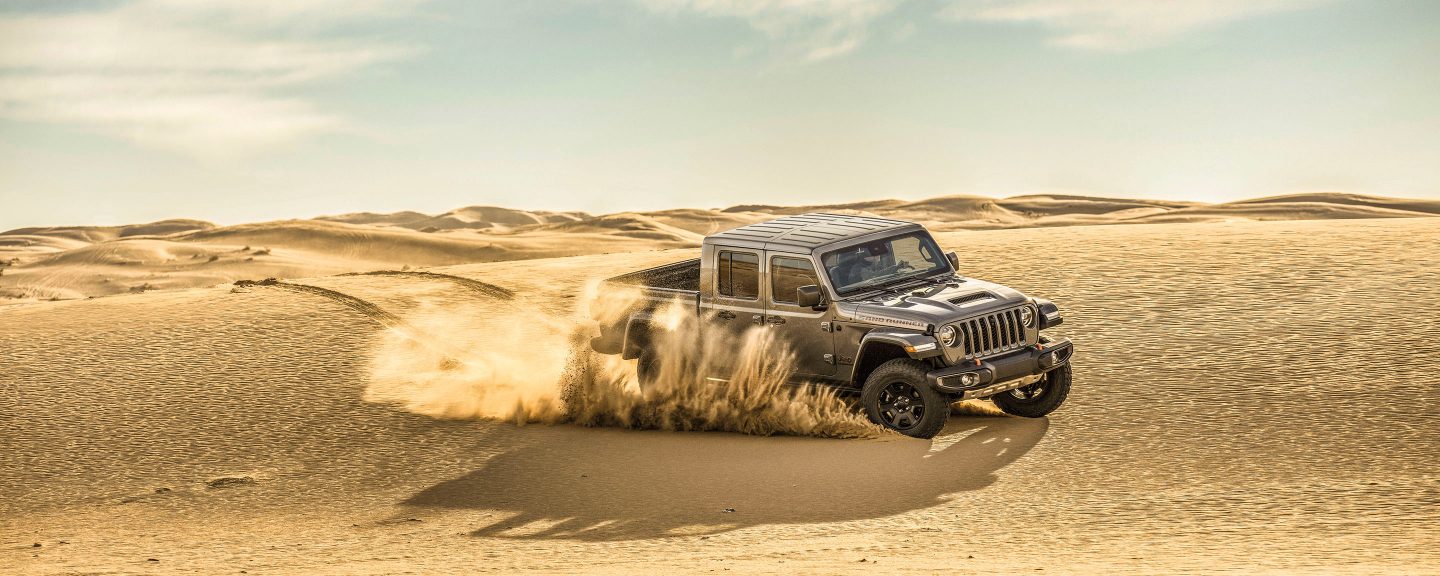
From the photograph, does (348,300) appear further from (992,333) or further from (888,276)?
(992,333)

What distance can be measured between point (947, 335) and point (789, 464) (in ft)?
5.43

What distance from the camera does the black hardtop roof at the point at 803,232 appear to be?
11953 mm

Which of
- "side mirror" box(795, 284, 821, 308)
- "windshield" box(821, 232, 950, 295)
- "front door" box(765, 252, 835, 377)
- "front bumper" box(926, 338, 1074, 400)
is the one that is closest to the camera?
"front bumper" box(926, 338, 1074, 400)

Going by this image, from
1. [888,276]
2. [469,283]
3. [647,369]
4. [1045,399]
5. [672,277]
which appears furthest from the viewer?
[469,283]

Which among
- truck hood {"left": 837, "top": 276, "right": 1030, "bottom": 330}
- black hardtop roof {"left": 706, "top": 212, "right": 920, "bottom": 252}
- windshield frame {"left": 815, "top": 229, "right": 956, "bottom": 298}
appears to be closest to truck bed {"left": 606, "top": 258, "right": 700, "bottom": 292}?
black hardtop roof {"left": 706, "top": 212, "right": 920, "bottom": 252}

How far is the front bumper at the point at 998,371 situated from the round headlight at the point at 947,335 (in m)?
0.21

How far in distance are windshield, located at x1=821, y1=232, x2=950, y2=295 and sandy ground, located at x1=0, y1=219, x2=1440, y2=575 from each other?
4.56 ft

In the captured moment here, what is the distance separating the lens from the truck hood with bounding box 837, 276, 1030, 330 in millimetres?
11086

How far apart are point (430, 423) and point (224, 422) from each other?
2104 millimetres

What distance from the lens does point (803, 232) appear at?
40.3 feet

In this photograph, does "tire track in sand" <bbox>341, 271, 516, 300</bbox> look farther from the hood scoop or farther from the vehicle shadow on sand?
the hood scoop

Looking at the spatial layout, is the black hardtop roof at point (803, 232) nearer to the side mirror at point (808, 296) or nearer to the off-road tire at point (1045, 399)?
the side mirror at point (808, 296)

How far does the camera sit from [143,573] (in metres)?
8.59

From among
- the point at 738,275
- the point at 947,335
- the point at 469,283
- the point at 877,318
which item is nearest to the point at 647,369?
the point at 738,275
